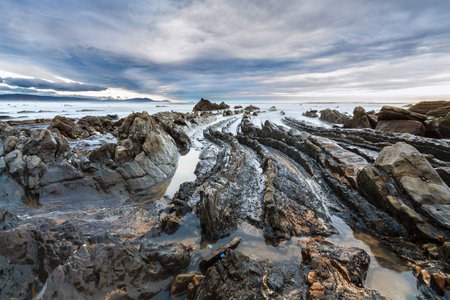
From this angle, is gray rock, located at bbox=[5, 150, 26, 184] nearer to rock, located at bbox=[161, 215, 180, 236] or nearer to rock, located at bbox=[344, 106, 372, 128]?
rock, located at bbox=[161, 215, 180, 236]

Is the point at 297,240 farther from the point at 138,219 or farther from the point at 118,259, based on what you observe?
the point at 138,219

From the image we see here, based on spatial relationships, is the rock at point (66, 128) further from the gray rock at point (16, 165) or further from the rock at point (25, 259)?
the rock at point (25, 259)

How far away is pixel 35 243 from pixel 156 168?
22.0ft

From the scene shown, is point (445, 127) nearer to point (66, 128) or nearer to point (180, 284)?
point (180, 284)

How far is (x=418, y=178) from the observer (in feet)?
19.8

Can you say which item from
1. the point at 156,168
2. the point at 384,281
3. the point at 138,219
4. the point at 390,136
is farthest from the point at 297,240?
the point at 390,136

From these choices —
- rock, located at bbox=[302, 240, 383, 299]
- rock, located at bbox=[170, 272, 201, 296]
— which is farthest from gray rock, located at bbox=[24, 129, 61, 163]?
rock, located at bbox=[302, 240, 383, 299]

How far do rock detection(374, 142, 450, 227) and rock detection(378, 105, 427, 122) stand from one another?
663 inches

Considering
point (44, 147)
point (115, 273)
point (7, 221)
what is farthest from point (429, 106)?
point (44, 147)

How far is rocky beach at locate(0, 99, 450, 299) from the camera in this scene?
3.62m

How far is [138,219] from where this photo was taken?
21.8 ft

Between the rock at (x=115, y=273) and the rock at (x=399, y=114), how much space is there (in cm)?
2478

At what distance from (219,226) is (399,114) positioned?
2316 centimetres

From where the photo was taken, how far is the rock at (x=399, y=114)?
18438 millimetres
